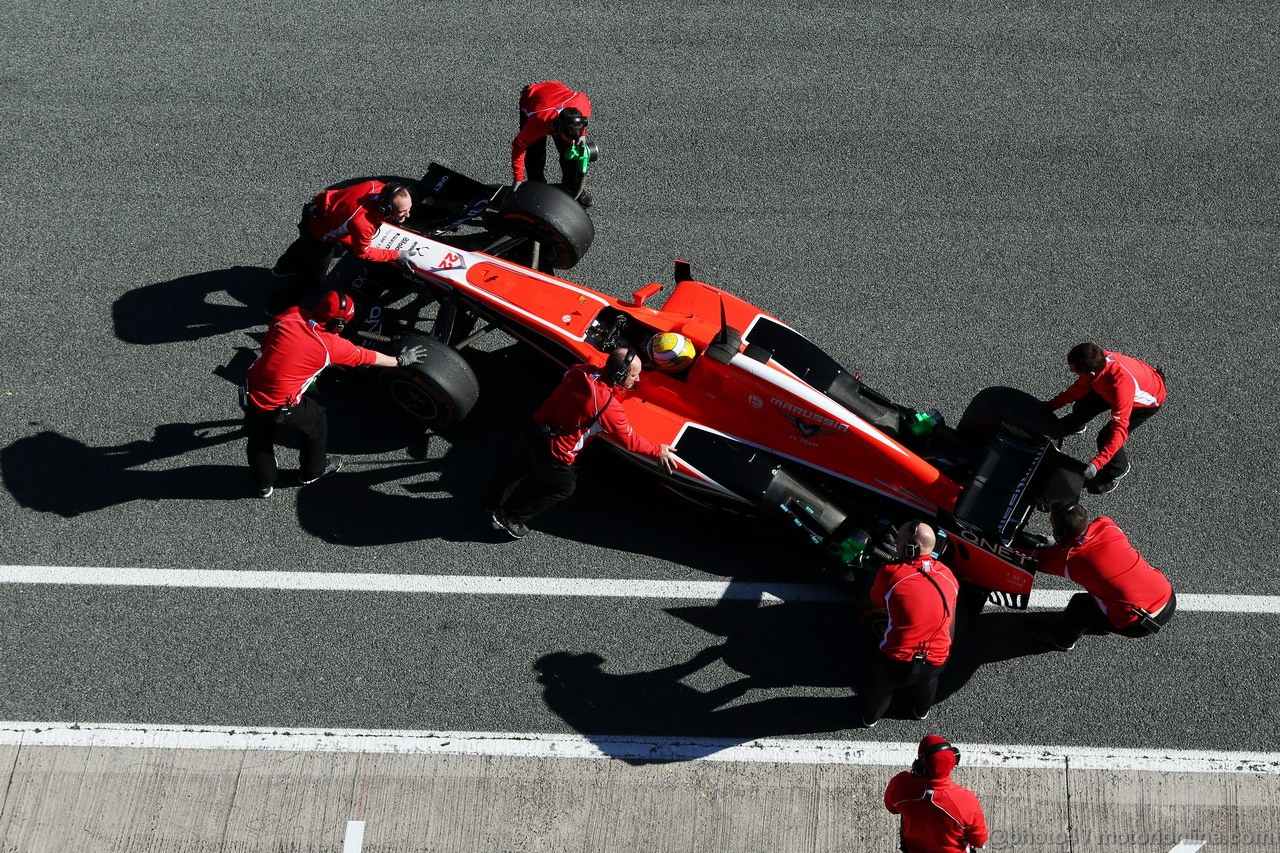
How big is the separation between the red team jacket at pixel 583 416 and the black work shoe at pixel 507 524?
739mm

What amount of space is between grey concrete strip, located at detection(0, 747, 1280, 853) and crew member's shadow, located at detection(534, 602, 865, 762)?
227 millimetres

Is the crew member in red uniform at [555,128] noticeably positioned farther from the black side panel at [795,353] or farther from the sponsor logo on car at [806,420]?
the sponsor logo on car at [806,420]

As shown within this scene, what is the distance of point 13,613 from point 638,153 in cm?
595

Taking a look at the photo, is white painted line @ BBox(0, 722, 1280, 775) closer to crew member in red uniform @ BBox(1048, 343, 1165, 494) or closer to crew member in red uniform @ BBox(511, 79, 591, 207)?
crew member in red uniform @ BBox(1048, 343, 1165, 494)

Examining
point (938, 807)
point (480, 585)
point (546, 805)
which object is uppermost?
point (938, 807)

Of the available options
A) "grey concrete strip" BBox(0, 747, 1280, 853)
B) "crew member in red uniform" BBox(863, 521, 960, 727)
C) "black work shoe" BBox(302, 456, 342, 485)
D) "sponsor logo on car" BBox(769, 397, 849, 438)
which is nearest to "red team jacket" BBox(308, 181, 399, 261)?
"black work shoe" BBox(302, 456, 342, 485)

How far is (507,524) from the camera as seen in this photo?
7.56 meters

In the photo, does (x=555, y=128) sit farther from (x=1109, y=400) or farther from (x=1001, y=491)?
(x=1109, y=400)

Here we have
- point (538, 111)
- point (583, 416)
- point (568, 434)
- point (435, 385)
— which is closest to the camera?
point (583, 416)

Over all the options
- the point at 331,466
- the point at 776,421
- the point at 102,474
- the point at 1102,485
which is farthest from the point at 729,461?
the point at 102,474

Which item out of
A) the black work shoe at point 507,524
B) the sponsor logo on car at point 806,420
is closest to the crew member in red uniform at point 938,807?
the sponsor logo on car at point 806,420

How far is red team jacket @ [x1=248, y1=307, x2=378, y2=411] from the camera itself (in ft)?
23.0

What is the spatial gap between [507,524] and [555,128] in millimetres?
3081

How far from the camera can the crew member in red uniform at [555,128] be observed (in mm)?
8414
